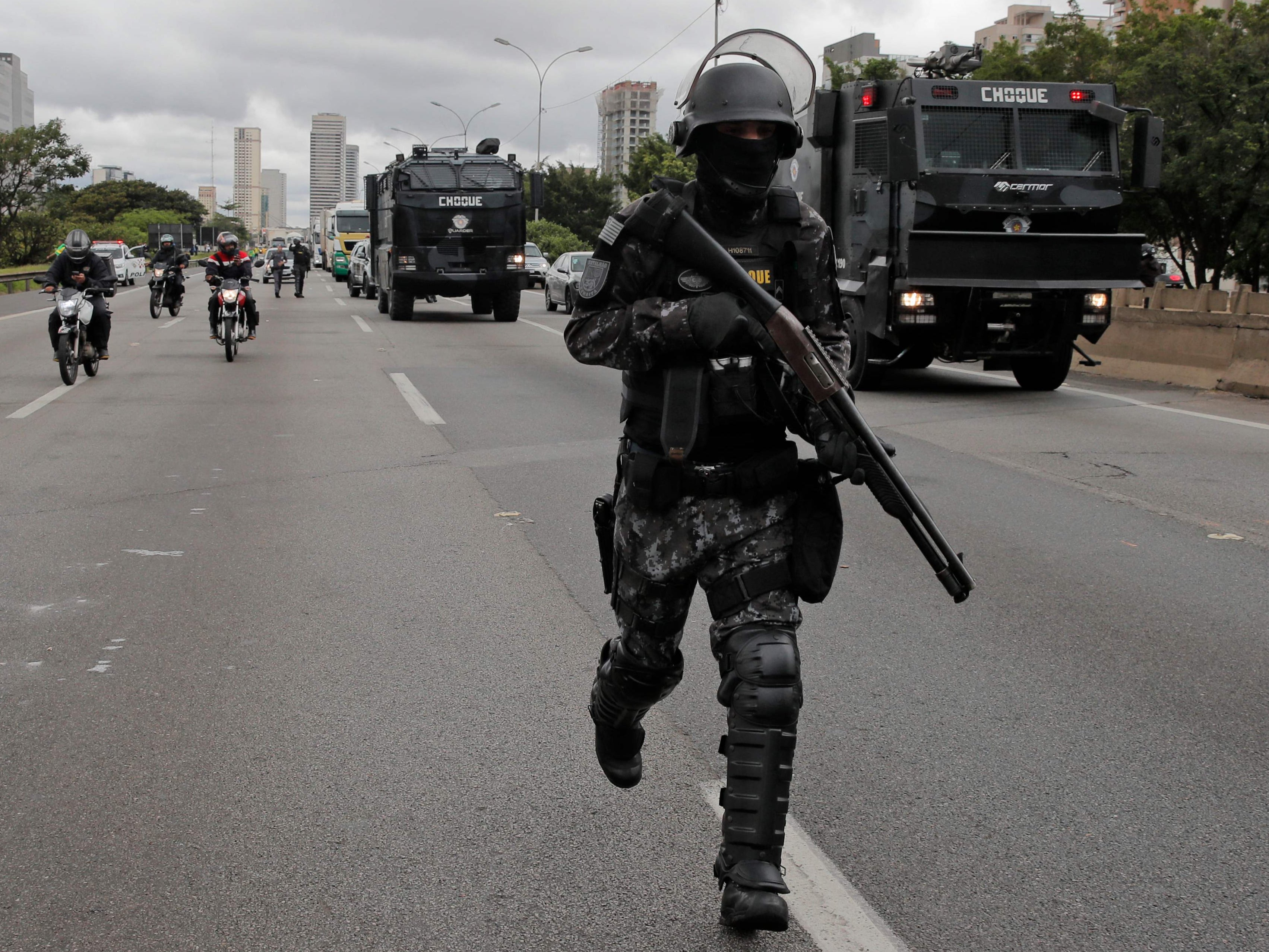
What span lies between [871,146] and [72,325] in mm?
8696

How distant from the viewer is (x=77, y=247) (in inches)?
584

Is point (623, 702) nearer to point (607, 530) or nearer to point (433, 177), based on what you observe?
point (607, 530)

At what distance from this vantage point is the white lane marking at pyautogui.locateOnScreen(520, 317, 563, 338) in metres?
24.8

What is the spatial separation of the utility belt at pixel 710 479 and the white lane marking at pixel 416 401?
8.80m

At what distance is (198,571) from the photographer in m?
6.41

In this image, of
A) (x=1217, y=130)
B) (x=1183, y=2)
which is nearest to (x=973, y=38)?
(x=1183, y=2)

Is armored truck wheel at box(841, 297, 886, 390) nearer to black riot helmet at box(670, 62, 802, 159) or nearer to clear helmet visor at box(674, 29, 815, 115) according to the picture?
clear helmet visor at box(674, 29, 815, 115)

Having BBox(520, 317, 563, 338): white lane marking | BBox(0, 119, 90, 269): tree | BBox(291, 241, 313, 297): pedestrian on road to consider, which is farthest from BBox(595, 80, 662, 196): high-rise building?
BBox(520, 317, 563, 338): white lane marking

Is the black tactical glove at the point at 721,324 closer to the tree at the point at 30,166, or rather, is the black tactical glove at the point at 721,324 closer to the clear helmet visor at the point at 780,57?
the clear helmet visor at the point at 780,57

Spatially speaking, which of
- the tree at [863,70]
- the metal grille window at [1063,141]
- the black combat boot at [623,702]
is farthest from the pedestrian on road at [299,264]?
the black combat boot at [623,702]

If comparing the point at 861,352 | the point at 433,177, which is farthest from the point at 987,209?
the point at 433,177

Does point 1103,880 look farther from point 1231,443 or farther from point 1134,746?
point 1231,443

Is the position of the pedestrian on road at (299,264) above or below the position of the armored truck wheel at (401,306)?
above

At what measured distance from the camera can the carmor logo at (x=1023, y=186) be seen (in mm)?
13328
